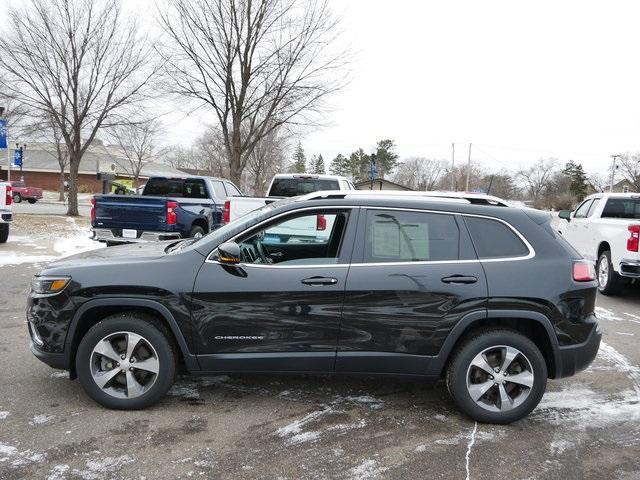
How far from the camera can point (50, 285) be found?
3756 millimetres

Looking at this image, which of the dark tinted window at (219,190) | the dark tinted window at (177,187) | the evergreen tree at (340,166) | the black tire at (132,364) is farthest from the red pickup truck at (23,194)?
the evergreen tree at (340,166)

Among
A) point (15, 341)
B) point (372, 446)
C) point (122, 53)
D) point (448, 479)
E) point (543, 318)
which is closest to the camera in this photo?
point (448, 479)

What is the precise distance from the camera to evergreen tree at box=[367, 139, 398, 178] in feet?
269

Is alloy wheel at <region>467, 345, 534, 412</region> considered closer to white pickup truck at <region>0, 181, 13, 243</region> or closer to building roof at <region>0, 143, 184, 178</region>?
white pickup truck at <region>0, 181, 13, 243</region>

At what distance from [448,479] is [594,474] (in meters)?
0.93

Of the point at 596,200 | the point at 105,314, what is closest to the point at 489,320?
the point at 105,314

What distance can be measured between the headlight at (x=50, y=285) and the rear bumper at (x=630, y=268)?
26.4 ft

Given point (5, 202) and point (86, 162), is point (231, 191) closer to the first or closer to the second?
point (5, 202)

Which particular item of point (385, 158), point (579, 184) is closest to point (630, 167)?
point (579, 184)

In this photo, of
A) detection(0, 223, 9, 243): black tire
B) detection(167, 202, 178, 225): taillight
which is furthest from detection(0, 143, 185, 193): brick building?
detection(167, 202, 178, 225): taillight

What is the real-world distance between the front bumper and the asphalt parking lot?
5.26 m

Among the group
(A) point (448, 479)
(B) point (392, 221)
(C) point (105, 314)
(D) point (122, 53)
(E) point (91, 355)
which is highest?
(D) point (122, 53)

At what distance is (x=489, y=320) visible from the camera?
383 centimetres

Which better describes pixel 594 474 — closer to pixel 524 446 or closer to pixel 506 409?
Answer: pixel 524 446
